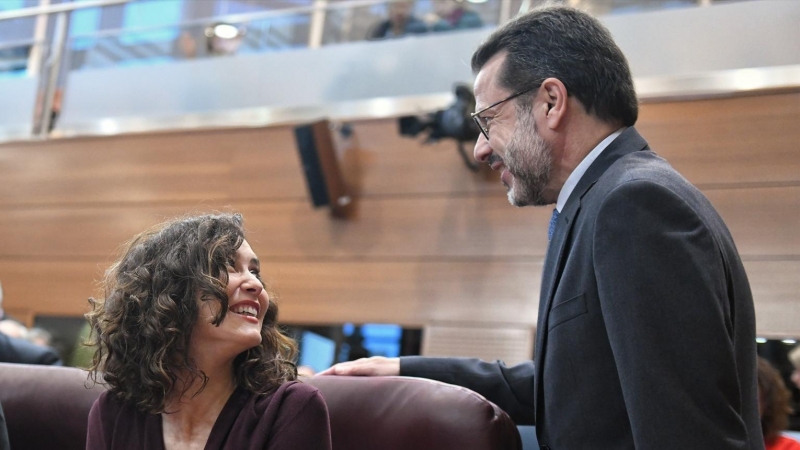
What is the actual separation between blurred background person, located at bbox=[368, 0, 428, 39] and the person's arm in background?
3.40m

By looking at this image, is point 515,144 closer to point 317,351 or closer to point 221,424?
point 221,424

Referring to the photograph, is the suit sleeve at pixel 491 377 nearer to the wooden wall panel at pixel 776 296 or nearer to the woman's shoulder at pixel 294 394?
the woman's shoulder at pixel 294 394

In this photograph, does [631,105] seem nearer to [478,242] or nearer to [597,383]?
[597,383]

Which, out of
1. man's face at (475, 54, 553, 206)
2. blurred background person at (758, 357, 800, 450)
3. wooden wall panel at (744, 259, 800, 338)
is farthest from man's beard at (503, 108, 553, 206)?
wooden wall panel at (744, 259, 800, 338)

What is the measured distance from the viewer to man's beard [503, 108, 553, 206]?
153cm

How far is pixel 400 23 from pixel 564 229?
3732 mm

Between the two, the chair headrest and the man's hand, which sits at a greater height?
the man's hand

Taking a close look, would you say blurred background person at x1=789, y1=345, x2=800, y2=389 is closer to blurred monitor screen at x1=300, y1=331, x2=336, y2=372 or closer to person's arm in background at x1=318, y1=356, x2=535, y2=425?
person's arm in background at x1=318, y1=356, x2=535, y2=425

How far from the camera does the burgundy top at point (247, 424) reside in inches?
60.9

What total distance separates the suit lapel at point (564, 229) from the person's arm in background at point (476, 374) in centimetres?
27

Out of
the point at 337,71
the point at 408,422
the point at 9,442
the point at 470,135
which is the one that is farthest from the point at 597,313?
the point at 337,71

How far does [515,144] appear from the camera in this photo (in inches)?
61.6

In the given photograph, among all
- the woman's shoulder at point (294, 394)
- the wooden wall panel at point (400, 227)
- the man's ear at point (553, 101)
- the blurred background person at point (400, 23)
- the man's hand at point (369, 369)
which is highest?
the blurred background person at point (400, 23)

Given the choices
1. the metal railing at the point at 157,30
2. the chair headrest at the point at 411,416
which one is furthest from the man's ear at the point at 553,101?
the metal railing at the point at 157,30
